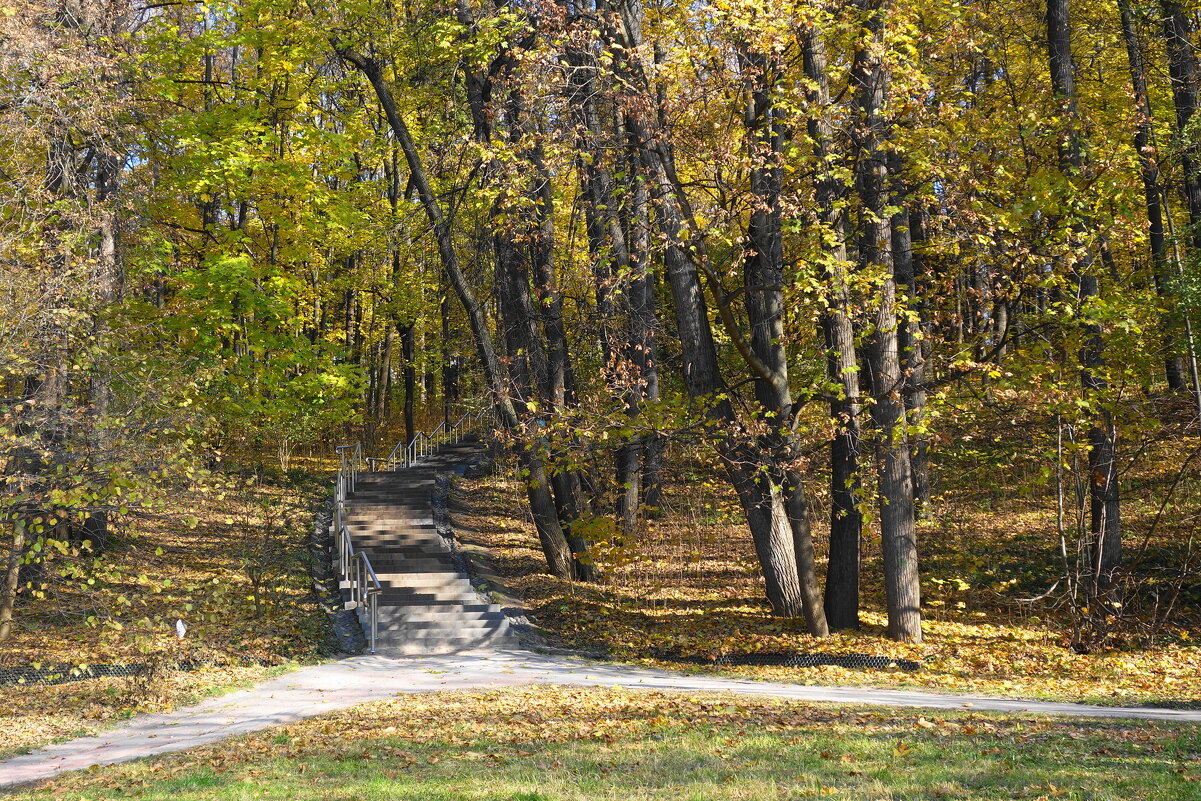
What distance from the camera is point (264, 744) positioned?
8.55 m

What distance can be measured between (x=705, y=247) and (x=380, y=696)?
7937mm

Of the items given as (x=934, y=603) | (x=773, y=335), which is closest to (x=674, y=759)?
(x=773, y=335)

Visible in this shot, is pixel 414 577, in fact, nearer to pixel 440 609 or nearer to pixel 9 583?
pixel 440 609

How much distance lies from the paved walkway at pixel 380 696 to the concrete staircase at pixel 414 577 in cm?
59

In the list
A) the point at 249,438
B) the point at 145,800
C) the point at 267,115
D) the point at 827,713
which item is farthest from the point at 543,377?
the point at 145,800

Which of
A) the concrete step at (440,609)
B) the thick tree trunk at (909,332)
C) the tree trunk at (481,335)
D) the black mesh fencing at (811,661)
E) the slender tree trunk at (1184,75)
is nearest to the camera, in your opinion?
the thick tree trunk at (909,332)

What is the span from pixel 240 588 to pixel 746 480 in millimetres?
8964

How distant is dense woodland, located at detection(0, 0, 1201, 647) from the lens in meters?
11.6

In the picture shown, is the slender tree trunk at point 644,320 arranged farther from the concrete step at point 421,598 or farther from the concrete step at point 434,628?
the concrete step at point 434,628

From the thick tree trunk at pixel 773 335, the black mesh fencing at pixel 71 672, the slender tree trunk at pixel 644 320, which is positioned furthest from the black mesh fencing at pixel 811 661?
the black mesh fencing at pixel 71 672

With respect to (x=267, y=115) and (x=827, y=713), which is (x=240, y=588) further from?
(x=827, y=713)

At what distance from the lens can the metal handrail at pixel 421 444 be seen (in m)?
27.5

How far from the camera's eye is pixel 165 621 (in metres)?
12.1

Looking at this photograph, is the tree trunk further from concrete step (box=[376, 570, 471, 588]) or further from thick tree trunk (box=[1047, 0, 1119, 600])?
thick tree trunk (box=[1047, 0, 1119, 600])
